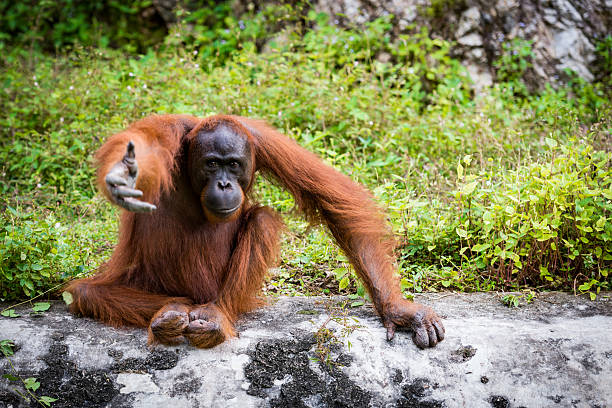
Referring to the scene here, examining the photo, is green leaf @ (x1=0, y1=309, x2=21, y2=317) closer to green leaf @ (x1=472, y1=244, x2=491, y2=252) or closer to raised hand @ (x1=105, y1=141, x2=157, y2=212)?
raised hand @ (x1=105, y1=141, x2=157, y2=212)

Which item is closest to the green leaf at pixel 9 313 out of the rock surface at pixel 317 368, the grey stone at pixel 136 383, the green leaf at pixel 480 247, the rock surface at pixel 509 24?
the rock surface at pixel 317 368

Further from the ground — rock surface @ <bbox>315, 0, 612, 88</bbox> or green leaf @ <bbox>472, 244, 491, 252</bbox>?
rock surface @ <bbox>315, 0, 612, 88</bbox>

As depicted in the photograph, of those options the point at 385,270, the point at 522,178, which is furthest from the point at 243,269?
the point at 522,178

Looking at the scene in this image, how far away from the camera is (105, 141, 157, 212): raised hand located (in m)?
2.09

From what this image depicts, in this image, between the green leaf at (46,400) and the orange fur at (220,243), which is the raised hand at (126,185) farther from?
the green leaf at (46,400)

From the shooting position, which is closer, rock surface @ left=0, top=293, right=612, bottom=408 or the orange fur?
rock surface @ left=0, top=293, right=612, bottom=408

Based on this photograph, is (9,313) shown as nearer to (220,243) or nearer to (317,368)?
(220,243)

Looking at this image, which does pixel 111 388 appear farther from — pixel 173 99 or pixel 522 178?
pixel 173 99

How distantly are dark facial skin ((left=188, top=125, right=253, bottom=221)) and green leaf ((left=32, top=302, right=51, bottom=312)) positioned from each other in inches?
35.9

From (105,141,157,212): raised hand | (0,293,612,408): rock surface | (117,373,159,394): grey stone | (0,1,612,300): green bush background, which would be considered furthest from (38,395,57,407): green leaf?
(105,141,157,212): raised hand

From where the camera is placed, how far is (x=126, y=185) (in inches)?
84.9

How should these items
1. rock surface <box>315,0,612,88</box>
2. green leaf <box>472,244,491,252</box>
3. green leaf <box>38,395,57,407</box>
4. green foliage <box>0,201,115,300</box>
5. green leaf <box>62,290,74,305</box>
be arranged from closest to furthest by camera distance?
green leaf <box>38,395,57,407</box> → green leaf <box>62,290,74,305</box> → green foliage <box>0,201,115,300</box> → green leaf <box>472,244,491,252</box> → rock surface <box>315,0,612,88</box>

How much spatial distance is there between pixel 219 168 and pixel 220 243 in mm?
444

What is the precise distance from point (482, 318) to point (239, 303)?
1152mm
